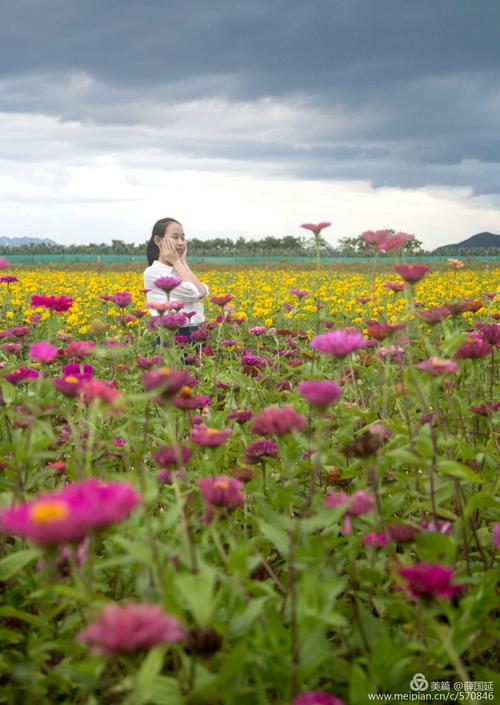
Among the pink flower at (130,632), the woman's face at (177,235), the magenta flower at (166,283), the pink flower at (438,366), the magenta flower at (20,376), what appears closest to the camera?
the pink flower at (130,632)

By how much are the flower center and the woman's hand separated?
4.50 meters

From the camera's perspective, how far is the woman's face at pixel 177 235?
5.46 meters

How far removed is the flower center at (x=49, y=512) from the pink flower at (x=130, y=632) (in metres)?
0.12

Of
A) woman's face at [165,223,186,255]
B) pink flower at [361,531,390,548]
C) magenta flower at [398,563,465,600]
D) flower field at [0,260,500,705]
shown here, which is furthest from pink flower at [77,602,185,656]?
woman's face at [165,223,186,255]

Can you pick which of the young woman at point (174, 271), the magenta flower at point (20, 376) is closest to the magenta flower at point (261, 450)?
the magenta flower at point (20, 376)

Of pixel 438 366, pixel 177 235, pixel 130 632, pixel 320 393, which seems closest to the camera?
pixel 130 632

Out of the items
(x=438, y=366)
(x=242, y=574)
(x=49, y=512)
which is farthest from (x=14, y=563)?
(x=438, y=366)

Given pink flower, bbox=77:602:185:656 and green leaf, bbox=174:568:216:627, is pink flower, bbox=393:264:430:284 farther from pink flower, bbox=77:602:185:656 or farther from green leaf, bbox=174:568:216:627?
pink flower, bbox=77:602:185:656

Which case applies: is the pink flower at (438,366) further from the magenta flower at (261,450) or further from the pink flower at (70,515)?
the pink flower at (70,515)

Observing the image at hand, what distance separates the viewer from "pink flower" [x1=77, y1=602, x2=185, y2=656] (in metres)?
0.72

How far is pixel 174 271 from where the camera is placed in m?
5.41

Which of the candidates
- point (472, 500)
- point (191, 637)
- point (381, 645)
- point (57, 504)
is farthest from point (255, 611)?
point (472, 500)

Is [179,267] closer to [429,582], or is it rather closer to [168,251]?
[168,251]

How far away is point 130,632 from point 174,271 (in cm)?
481
